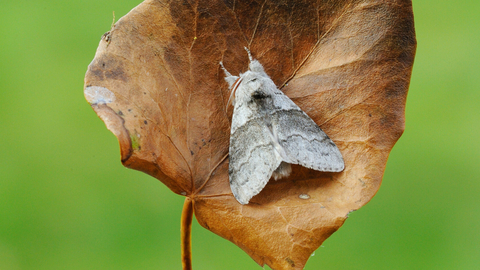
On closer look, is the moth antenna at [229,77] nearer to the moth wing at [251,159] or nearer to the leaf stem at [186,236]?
the moth wing at [251,159]

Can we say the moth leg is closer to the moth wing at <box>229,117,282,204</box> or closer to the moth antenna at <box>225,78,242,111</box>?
the moth wing at <box>229,117,282,204</box>

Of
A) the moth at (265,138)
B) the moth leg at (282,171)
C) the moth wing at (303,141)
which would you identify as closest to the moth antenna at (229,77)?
the moth at (265,138)

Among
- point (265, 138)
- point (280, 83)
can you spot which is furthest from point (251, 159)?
point (280, 83)

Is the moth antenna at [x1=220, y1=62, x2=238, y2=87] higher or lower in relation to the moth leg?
higher

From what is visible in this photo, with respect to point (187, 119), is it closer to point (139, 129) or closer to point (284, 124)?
point (139, 129)

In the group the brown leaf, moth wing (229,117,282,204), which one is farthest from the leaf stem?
moth wing (229,117,282,204)

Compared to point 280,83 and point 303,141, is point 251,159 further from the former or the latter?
point 280,83
